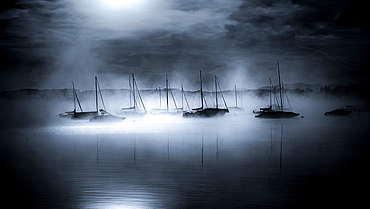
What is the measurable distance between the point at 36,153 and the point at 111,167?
4053 millimetres

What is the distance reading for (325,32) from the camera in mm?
37031

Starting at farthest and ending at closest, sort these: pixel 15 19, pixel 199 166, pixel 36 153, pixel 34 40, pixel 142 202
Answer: pixel 34 40 → pixel 15 19 → pixel 36 153 → pixel 199 166 → pixel 142 202

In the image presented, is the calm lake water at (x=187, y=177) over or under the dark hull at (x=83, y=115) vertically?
over

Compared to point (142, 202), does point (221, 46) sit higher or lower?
higher

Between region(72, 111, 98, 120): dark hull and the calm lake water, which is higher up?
the calm lake water

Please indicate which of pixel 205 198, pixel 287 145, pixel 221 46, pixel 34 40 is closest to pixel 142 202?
pixel 205 198

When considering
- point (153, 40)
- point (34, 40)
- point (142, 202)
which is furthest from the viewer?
point (153, 40)

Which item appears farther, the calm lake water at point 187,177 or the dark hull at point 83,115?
the dark hull at point 83,115

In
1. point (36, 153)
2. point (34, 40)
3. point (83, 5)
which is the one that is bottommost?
point (36, 153)

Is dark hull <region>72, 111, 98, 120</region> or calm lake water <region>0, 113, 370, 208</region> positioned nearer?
calm lake water <region>0, 113, 370, 208</region>

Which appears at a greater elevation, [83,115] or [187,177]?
[187,177]

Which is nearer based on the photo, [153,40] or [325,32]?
[325,32]

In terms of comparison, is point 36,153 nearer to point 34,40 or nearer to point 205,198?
point 205,198

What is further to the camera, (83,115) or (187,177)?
(83,115)
